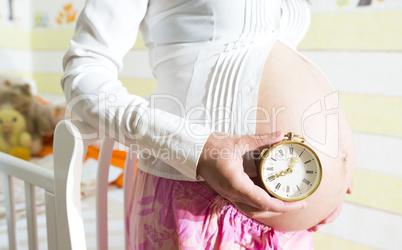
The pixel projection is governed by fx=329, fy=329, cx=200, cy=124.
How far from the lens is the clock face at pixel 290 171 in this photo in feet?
1.56

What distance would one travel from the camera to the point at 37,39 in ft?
7.98

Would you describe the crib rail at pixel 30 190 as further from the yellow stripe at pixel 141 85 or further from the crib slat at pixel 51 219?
the yellow stripe at pixel 141 85

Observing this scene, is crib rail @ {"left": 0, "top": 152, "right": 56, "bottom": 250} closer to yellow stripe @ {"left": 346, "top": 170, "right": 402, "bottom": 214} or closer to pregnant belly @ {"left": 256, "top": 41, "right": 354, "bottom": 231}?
pregnant belly @ {"left": 256, "top": 41, "right": 354, "bottom": 231}

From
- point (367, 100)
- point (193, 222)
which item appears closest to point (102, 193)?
point (193, 222)

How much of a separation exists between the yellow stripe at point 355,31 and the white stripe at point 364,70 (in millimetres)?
28

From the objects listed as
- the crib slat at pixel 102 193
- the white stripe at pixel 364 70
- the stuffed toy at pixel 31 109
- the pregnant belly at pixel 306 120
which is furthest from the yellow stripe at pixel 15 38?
the pregnant belly at pixel 306 120

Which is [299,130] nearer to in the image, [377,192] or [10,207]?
[10,207]

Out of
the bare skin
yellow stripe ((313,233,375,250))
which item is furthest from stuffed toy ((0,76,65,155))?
the bare skin

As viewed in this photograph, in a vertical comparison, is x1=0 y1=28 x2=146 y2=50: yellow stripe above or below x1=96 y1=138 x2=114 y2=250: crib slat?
above

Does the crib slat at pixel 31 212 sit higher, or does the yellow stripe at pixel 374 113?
the yellow stripe at pixel 374 113

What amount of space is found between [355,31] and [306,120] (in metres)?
0.84

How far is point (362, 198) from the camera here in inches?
52.1

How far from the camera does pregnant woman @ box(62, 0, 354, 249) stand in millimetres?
469

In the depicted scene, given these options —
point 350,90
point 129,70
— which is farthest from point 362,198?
point 129,70
